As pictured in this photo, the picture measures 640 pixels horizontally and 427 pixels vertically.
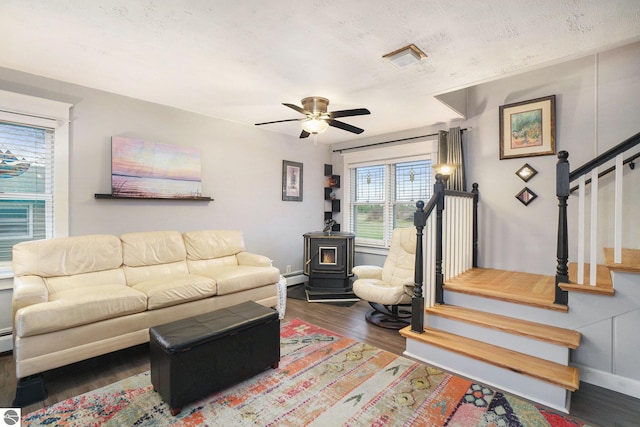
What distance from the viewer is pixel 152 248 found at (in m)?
3.38

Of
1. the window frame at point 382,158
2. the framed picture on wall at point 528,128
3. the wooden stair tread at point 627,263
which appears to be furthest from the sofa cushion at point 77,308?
the framed picture on wall at point 528,128

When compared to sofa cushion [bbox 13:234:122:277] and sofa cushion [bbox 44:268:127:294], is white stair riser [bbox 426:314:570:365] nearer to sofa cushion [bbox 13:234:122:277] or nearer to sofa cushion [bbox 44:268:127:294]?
sofa cushion [bbox 44:268:127:294]

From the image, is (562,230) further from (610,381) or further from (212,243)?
(212,243)

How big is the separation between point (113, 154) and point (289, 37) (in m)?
2.39

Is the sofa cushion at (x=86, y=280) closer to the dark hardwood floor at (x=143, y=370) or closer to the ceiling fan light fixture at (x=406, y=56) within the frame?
the dark hardwood floor at (x=143, y=370)

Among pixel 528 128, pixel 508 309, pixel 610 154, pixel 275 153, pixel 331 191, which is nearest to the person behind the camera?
pixel 610 154

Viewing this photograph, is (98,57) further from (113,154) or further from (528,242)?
(528,242)

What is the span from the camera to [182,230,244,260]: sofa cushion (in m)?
3.72

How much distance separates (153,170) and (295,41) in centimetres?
236

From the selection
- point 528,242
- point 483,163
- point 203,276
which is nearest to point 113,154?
point 203,276

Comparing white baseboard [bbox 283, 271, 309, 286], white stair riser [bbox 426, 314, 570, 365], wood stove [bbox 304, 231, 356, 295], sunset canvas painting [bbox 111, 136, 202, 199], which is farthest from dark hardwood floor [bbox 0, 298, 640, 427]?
sunset canvas painting [bbox 111, 136, 202, 199]

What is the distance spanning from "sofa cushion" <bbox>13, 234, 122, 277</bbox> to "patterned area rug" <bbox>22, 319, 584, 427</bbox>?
122 cm

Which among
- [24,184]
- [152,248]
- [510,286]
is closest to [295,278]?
[152,248]

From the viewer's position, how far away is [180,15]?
1.91m
